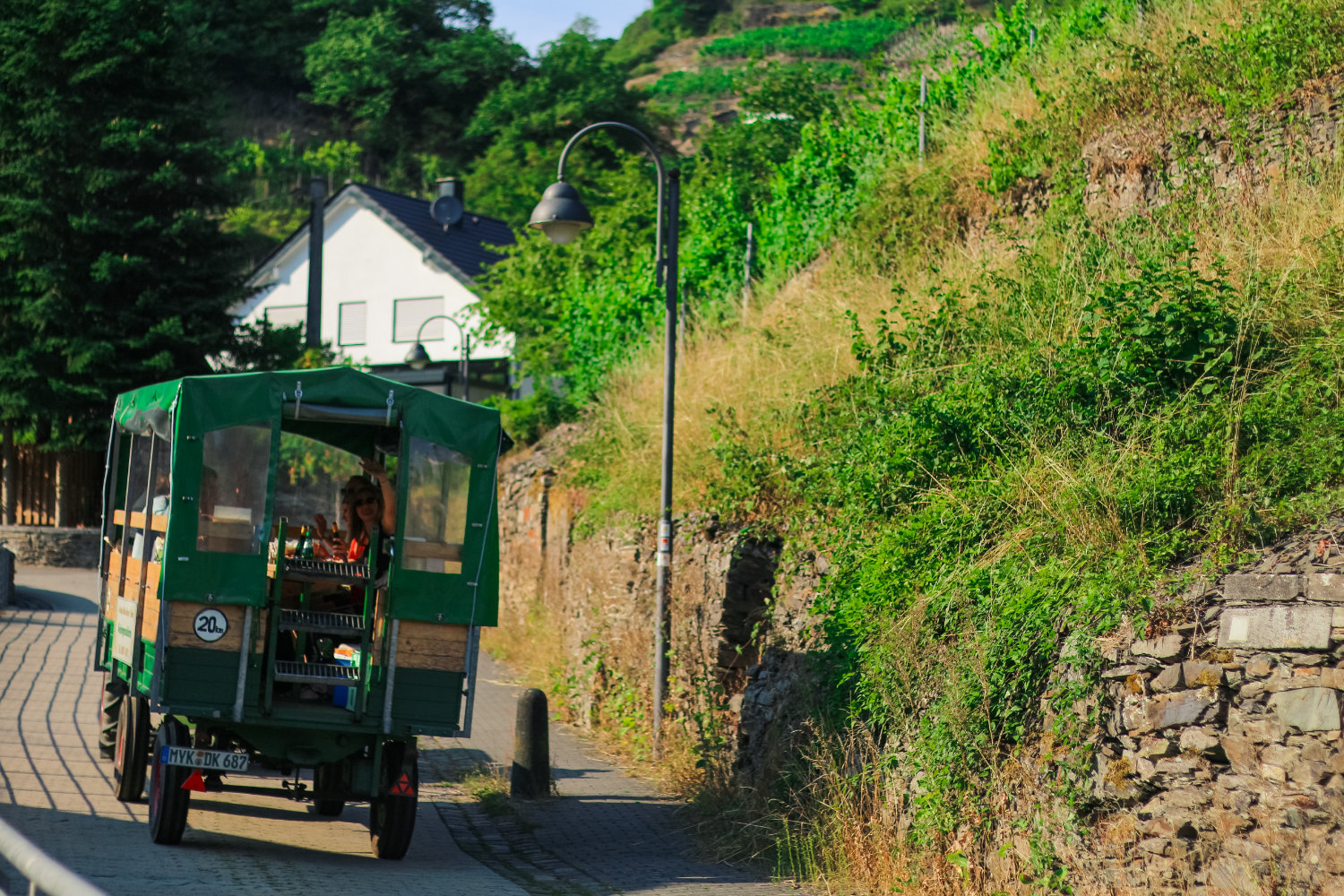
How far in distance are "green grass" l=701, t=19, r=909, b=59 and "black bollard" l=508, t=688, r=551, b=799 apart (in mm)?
63216

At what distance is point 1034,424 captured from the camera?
9109mm

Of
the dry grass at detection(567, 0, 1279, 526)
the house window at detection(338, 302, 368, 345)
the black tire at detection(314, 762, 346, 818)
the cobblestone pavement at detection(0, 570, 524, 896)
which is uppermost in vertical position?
the house window at detection(338, 302, 368, 345)

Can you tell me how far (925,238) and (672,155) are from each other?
36048mm

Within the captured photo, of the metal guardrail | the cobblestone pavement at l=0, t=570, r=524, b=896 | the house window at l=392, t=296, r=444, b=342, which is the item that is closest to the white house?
the house window at l=392, t=296, r=444, b=342

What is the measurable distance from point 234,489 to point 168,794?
1.99 metres

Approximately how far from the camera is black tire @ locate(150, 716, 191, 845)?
27.6 feet

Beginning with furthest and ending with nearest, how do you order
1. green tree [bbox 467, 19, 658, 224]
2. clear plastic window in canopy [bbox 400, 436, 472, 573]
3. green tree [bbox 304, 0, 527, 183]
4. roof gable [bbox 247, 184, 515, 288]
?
1. green tree [bbox 304, 0, 527, 183]
2. green tree [bbox 467, 19, 658, 224]
3. roof gable [bbox 247, 184, 515, 288]
4. clear plastic window in canopy [bbox 400, 436, 472, 573]

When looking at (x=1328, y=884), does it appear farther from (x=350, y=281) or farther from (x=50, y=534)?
(x=350, y=281)

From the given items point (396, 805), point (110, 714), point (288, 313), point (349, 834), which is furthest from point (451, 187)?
point (396, 805)

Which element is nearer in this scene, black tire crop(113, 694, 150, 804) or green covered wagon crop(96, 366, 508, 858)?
green covered wagon crop(96, 366, 508, 858)

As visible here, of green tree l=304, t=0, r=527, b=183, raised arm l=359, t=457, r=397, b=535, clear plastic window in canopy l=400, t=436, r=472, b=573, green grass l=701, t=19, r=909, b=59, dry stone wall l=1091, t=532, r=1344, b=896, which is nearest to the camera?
dry stone wall l=1091, t=532, r=1344, b=896

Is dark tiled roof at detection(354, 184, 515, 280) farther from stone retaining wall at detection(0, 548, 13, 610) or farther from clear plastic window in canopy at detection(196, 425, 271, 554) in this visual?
clear plastic window in canopy at detection(196, 425, 271, 554)

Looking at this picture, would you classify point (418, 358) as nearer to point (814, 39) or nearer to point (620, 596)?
point (620, 596)

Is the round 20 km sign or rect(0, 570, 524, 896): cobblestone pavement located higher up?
the round 20 km sign
